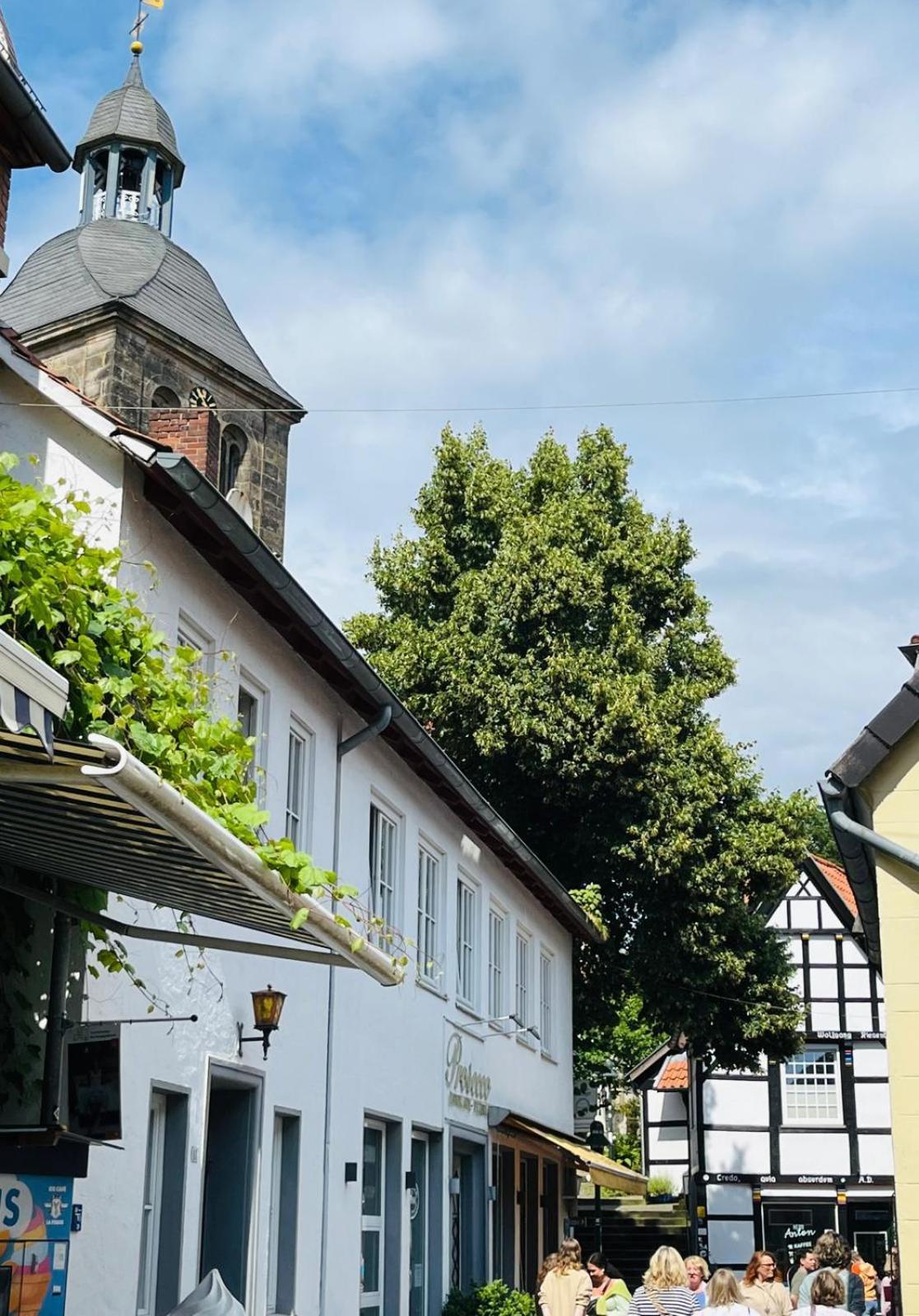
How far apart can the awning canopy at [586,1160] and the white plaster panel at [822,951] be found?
1363cm

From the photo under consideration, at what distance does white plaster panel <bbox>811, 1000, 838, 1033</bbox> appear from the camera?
37.6 meters

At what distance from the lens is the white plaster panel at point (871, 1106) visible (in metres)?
36.8

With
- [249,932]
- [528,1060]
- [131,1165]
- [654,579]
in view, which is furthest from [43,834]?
[654,579]

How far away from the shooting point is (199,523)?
424 inches

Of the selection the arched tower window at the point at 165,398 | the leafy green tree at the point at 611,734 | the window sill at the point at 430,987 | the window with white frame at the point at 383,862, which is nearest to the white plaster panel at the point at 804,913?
the leafy green tree at the point at 611,734

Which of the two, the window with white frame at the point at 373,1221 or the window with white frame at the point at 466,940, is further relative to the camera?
the window with white frame at the point at 466,940

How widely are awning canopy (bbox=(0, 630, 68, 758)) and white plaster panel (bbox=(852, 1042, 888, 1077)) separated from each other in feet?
115

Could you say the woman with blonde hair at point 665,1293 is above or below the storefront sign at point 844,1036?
below

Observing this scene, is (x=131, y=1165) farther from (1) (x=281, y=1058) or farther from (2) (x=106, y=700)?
(2) (x=106, y=700)

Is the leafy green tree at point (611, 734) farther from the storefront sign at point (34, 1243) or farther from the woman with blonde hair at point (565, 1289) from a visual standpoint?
the storefront sign at point (34, 1243)

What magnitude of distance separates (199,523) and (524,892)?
12808 mm

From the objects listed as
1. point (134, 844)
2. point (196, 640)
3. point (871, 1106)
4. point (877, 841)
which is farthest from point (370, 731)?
point (871, 1106)

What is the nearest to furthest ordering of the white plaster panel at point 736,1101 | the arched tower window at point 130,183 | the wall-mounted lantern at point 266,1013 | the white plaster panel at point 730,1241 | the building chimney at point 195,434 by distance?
the wall-mounted lantern at point 266,1013 → the building chimney at point 195,434 → the white plaster panel at point 730,1241 → the white plaster panel at point 736,1101 → the arched tower window at point 130,183

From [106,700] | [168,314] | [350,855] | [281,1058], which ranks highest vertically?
[168,314]
